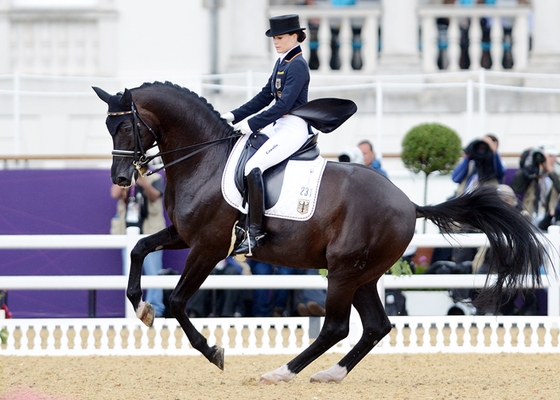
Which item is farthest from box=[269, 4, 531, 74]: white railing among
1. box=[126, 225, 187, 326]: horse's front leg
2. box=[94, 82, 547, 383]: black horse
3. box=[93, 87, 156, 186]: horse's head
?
box=[93, 87, 156, 186]: horse's head

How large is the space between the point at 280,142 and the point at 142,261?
1.26m

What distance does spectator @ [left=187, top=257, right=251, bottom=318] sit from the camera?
441 inches

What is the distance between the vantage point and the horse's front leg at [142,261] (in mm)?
7664

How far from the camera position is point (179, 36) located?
1523cm

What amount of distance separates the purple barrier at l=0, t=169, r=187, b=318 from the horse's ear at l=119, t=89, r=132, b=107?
14.1ft

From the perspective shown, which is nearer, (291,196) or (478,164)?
(291,196)

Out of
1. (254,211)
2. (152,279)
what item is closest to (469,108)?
(152,279)

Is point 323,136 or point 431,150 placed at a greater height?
point 323,136

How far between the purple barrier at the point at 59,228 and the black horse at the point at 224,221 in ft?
13.0

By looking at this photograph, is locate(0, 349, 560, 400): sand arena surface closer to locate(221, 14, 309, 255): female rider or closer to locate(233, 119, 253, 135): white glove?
locate(221, 14, 309, 255): female rider

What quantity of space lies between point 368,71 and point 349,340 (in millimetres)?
6557

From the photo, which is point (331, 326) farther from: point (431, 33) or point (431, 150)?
point (431, 33)

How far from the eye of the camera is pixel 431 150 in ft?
41.4

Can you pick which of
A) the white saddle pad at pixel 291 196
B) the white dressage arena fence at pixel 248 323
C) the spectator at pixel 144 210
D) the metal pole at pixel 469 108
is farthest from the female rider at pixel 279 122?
the metal pole at pixel 469 108
